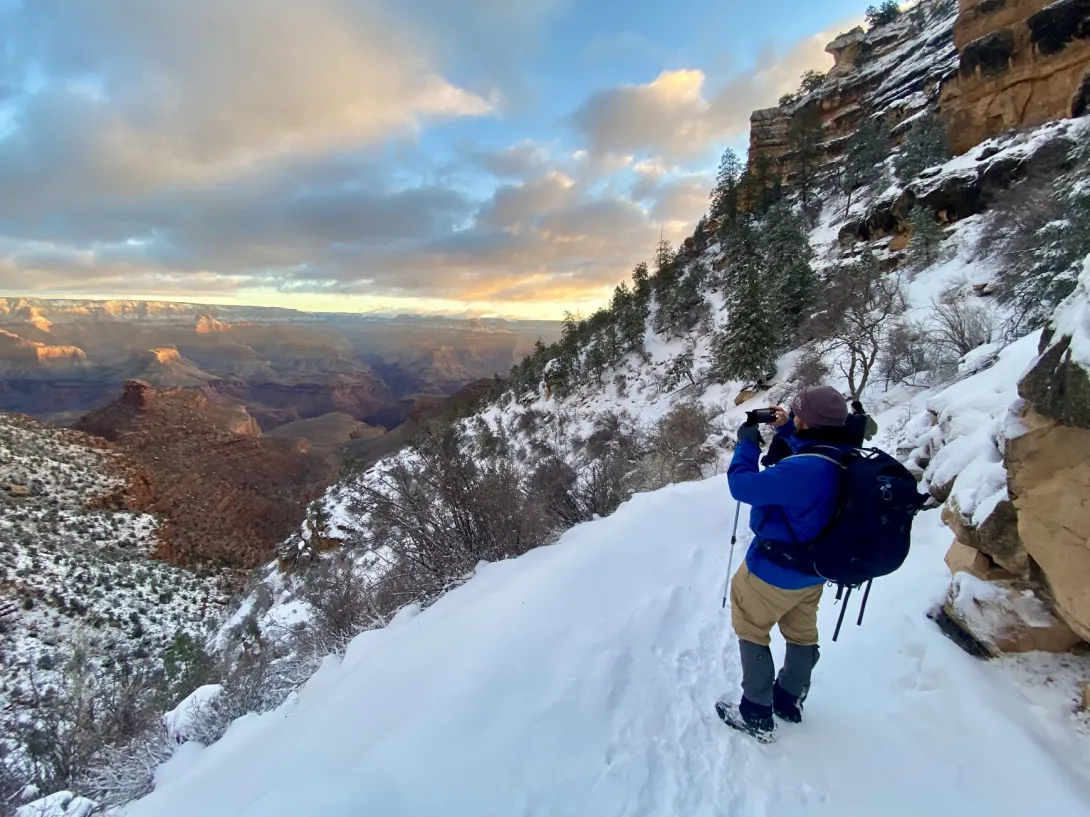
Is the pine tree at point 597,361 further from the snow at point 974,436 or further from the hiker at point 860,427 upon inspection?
the hiker at point 860,427

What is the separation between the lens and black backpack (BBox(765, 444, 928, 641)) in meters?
2.15

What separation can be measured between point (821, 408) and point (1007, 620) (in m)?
2.43

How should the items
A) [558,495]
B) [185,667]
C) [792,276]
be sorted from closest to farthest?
1. [558,495]
2. [185,667]
3. [792,276]

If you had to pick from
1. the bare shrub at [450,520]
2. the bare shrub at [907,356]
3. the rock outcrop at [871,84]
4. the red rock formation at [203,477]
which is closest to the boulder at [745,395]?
the bare shrub at [907,356]

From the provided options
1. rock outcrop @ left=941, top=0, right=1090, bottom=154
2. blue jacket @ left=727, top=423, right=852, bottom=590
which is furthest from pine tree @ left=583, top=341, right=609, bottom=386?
blue jacket @ left=727, top=423, right=852, bottom=590

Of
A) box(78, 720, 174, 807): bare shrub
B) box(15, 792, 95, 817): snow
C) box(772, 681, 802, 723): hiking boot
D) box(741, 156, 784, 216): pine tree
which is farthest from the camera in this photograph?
box(741, 156, 784, 216): pine tree

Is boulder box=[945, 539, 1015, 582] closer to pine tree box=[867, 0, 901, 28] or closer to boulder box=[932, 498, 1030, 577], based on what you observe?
boulder box=[932, 498, 1030, 577]

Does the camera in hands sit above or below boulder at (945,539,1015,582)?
above

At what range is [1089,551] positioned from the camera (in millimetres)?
2609

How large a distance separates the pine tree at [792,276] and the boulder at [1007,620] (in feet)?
82.9

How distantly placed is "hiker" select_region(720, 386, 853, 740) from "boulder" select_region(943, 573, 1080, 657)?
156 centimetres

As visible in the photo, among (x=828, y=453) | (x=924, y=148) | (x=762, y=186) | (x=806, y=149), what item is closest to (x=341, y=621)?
(x=828, y=453)

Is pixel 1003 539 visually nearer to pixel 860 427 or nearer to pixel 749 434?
pixel 860 427

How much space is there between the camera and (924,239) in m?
23.7
